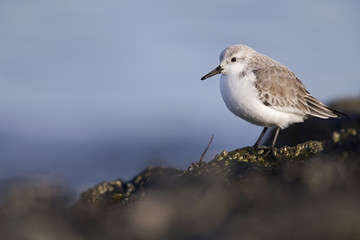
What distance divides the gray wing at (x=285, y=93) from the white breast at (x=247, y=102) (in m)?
0.11

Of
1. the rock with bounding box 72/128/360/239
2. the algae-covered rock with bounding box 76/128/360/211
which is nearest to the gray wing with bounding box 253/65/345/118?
the algae-covered rock with bounding box 76/128/360/211

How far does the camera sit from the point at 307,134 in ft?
40.3

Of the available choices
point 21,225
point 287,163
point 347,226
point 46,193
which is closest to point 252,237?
point 347,226

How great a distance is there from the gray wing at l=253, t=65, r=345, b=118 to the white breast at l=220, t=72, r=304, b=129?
108mm

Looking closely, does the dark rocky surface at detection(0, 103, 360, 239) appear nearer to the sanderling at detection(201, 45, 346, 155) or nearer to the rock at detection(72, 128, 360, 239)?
the rock at detection(72, 128, 360, 239)

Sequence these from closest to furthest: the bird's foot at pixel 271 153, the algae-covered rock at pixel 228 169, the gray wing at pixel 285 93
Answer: the algae-covered rock at pixel 228 169
the bird's foot at pixel 271 153
the gray wing at pixel 285 93

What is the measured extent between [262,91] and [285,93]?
617mm

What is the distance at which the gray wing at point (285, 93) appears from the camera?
840 centimetres

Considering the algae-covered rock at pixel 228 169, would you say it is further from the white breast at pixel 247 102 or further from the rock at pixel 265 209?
the white breast at pixel 247 102

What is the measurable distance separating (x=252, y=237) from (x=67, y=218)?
6.19 feet

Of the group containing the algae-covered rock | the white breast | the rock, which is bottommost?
the rock

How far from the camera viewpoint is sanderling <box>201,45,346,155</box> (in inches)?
326

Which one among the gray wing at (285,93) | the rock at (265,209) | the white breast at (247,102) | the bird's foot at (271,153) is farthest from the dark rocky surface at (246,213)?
the gray wing at (285,93)

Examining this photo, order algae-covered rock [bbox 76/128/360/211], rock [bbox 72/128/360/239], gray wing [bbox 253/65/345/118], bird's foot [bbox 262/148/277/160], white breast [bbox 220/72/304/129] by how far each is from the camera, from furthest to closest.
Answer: gray wing [bbox 253/65/345/118] → white breast [bbox 220/72/304/129] → bird's foot [bbox 262/148/277/160] → algae-covered rock [bbox 76/128/360/211] → rock [bbox 72/128/360/239]
